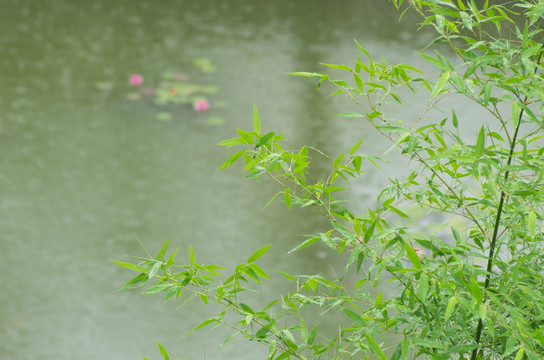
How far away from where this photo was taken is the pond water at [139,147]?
7.29 ft

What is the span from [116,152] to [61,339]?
94 cm

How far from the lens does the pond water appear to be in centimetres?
222

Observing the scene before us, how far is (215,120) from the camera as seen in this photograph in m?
3.14

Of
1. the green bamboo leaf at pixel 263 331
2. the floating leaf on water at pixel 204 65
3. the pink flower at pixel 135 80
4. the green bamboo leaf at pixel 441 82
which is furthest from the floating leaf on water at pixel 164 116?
the green bamboo leaf at pixel 441 82

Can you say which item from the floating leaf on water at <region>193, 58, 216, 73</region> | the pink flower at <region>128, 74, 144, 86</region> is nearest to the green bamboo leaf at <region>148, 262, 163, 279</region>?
the pink flower at <region>128, 74, 144, 86</region>

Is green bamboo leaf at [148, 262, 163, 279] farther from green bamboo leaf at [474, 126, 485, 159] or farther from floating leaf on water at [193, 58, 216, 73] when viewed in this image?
floating leaf on water at [193, 58, 216, 73]

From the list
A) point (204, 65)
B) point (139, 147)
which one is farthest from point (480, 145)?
point (204, 65)

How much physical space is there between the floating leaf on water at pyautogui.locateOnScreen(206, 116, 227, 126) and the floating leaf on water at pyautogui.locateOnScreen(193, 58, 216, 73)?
1.36ft

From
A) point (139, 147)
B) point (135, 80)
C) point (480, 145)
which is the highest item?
point (480, 145)

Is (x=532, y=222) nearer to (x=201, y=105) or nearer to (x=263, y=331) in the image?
(x=263, y=331)

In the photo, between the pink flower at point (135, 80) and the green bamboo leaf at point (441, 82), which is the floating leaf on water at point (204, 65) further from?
the green bamboo leaf at point (441, 82)

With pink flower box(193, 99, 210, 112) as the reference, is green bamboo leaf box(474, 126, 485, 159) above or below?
above

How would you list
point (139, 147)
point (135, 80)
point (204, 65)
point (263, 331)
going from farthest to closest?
1. point (204, 65)
2. point (135, 80)
3. point (139, 147)
4. point (263, 331)

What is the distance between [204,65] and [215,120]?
19.8 inches
